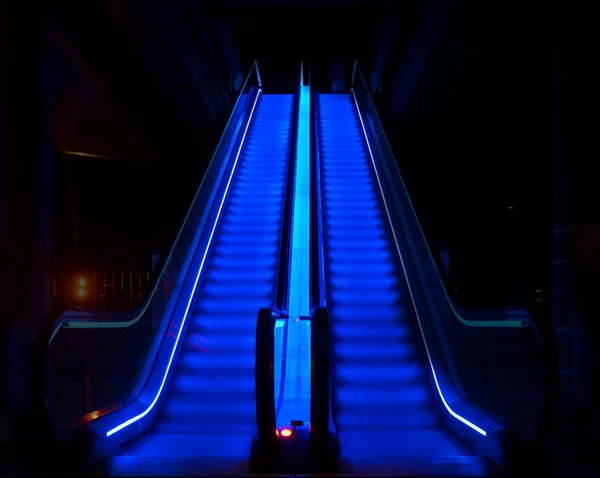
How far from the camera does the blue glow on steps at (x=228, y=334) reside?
4.56 m

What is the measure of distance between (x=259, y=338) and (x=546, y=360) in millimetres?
1642

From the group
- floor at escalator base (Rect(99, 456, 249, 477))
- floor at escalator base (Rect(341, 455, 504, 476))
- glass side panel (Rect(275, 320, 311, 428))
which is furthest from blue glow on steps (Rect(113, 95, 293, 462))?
floor at escalator base (Rect(341, 455, 504, 476))

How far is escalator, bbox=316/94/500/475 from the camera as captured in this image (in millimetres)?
4164

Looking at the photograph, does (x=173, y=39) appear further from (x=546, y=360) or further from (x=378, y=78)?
(x=546, y=360)

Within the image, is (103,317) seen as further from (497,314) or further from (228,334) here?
(497,314)

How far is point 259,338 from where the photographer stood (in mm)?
3611

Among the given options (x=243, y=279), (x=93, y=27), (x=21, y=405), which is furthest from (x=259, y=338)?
(x=93, y=27)

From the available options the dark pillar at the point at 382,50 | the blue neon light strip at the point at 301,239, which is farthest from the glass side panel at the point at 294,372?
the dark pillar at the point at 382,50

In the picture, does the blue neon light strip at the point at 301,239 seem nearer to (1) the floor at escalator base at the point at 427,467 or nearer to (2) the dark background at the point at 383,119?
(2) the dark background at the point at 383,119

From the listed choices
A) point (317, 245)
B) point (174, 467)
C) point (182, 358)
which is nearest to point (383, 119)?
point (317, 245)

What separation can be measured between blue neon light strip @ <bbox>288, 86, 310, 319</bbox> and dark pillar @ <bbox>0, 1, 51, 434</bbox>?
270 centimetres

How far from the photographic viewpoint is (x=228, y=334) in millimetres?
5980

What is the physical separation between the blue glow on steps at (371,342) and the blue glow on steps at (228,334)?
759 millimetres

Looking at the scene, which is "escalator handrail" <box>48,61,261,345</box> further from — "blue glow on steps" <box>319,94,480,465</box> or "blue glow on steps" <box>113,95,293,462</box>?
"blue glow on steps" <box>319,94,480,465</box>
